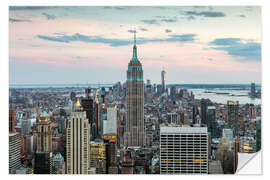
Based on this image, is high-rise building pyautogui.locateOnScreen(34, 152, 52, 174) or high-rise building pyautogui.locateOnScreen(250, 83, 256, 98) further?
high-rise building pyautogui.locateOnScreen(250, 83, 256, 98)

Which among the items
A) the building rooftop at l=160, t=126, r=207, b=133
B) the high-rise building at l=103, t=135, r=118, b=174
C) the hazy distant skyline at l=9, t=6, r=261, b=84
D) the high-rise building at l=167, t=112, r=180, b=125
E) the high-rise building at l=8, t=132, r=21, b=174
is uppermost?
the hazy distant skyline at l=9, t=6, r=261, b=84

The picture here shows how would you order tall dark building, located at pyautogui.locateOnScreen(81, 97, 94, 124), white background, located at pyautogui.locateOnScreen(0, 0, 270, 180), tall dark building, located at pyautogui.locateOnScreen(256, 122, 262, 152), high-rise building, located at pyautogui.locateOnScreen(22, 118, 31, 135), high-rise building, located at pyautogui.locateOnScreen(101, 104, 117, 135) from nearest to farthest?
white background, located at pyautogui.locateOnScreen(0, 0, 270, 180) < tall dark building, located at pyautogui.locateOnScreen(256, 122, 262, 152) < high-rise building, located at pyautogui.locateOnScreen(22, 118, 31, 135) < tall dark building, located at pyautogui.locateOnScreen(81, 97, 94, 124) < high-rise building, located at pyautogui.locateOnScreen(101, 104, 117, 135)

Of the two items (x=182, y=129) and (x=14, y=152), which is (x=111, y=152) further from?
(x=14, y=152)

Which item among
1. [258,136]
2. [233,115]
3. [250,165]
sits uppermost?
[233,115]

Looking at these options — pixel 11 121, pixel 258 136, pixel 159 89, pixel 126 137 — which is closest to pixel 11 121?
pixel 11 121

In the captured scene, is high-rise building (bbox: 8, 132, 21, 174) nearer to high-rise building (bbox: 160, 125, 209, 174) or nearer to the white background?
the white background

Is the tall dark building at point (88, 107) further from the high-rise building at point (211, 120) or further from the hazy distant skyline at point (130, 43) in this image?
the high-rise building at point (211, 120)

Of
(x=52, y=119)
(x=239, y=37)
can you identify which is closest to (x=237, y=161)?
(x=239, y=37)

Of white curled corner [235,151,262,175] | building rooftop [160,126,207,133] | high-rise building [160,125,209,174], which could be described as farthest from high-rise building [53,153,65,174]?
white curled corner [235,151,262,175]
